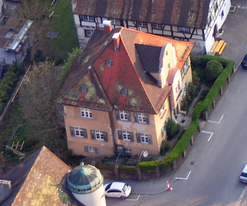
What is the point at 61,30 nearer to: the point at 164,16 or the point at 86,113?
the point at 164,16

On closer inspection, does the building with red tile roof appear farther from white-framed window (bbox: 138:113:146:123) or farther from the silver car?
the silver car

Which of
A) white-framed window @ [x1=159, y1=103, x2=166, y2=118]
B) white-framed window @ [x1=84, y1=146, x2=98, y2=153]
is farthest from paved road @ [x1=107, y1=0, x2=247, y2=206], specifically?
white-framed window @ [x1=84, y1=146, x2=98, y2=153]

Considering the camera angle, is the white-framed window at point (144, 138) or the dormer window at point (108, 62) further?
the white-framed window at point (144, 138)

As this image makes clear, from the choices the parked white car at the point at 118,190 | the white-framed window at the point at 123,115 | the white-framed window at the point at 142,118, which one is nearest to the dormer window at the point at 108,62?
the white-framed window at the point at 123,115

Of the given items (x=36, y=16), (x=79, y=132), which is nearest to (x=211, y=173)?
(x=79, y=132)

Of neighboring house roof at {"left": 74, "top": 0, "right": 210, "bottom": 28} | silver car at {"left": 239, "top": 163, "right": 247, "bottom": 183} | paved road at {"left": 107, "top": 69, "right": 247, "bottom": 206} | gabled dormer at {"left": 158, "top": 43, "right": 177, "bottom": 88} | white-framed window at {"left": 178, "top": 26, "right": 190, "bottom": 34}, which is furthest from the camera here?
white-framed window at {"left": 178, "top": 26, "right": 190, "bottom": 34}

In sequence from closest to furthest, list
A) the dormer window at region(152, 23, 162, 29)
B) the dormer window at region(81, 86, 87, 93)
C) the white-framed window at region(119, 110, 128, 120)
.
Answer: the white-framed window at region(119, 110, 128, 120) < the dormer window at region(81, 86, 87, 93) < the dormer window at region(152, 23, 162, 29)

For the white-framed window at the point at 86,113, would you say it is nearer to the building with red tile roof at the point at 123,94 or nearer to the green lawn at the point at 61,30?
the building with red tile roof at the point at 123,94
